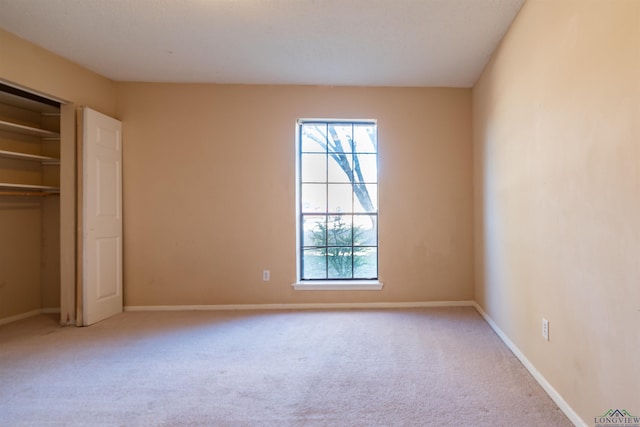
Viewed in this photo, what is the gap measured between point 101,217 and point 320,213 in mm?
2264

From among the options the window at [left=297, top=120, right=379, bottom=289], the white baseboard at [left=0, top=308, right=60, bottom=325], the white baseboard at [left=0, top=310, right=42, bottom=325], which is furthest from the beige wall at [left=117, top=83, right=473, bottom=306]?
the white baseboard at [left=0, top=310, right=42, bottom=325]

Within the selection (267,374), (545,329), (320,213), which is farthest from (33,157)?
(545,329)

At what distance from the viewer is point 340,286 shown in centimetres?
318

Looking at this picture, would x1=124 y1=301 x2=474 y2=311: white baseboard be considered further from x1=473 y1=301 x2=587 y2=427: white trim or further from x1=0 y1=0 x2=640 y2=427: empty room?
x1=473 y1=301 x2=587 y2=427: white trim

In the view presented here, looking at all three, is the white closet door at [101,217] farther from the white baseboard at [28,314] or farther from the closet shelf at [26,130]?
the white baseboard at [28,314]

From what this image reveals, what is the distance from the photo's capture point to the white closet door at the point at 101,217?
2.71 m

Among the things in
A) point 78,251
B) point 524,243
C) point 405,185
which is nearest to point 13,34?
point 78,251

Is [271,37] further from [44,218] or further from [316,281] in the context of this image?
[44,218]

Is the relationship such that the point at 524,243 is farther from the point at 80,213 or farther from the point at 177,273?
the point at 80,213

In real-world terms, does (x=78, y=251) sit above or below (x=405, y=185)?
below

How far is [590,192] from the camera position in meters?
1.39

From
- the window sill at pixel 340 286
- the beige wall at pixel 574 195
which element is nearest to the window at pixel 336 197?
the window sill at pixel 340 286

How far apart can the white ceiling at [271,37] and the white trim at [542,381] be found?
2481 mm

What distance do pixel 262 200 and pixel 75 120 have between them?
1.94 metres
